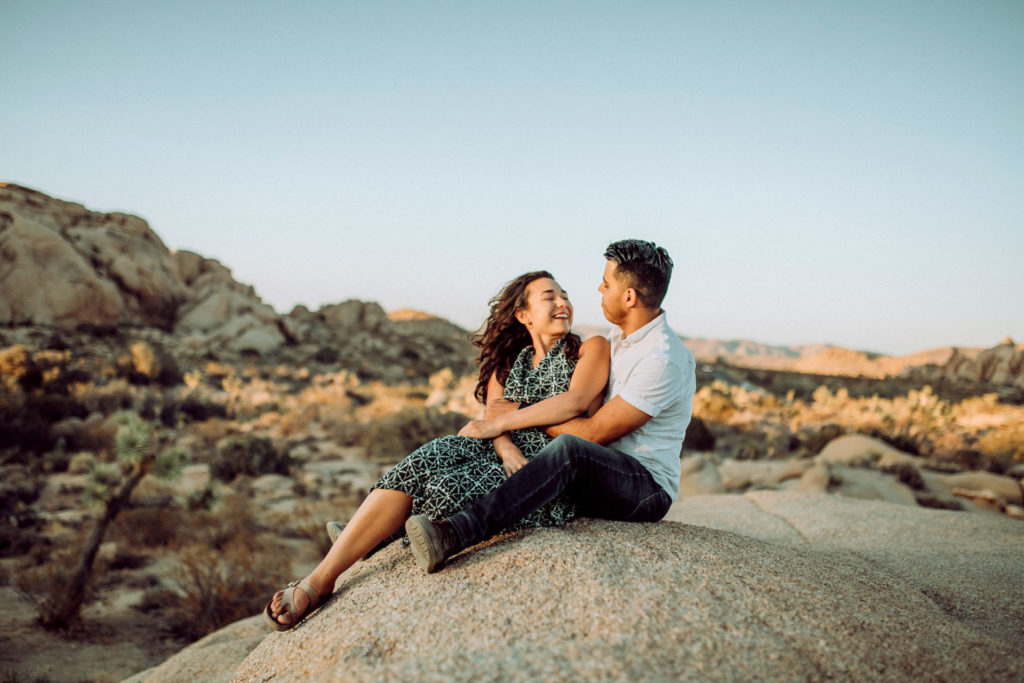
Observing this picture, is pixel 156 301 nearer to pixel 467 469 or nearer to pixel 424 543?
pixel 467 469

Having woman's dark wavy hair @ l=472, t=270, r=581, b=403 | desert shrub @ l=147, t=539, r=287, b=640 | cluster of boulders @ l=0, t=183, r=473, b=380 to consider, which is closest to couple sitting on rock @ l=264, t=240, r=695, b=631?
woman's dark wavy hair @ l=472, t=270, r=581, b=403

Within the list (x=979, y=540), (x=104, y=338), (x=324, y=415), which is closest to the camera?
(x=979, y=540)

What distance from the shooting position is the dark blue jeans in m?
2.95

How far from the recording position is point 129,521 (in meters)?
7.23

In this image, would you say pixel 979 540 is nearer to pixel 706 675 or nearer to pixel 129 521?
pixel 706 675

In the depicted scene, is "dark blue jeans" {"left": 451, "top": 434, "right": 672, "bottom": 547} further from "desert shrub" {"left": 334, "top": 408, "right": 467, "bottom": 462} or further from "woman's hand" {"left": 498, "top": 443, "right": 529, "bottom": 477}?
Result: "desert shrub" {"left": 334, "top": 408, "right": 467, "bottom": 462}

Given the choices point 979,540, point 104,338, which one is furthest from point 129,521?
point 104,338

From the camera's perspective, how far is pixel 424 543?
284 centimetres

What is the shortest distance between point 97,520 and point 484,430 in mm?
4864

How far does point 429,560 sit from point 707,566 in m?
1.42

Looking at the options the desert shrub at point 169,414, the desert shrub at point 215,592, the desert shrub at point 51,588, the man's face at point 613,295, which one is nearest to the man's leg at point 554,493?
the man's face at point 613,295

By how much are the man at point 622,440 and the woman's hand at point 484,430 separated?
34 centimetres

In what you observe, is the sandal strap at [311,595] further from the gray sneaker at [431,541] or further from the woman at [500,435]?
the gray sneaker at [431,541]

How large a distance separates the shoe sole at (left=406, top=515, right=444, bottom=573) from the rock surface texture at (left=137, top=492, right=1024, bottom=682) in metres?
0.09
